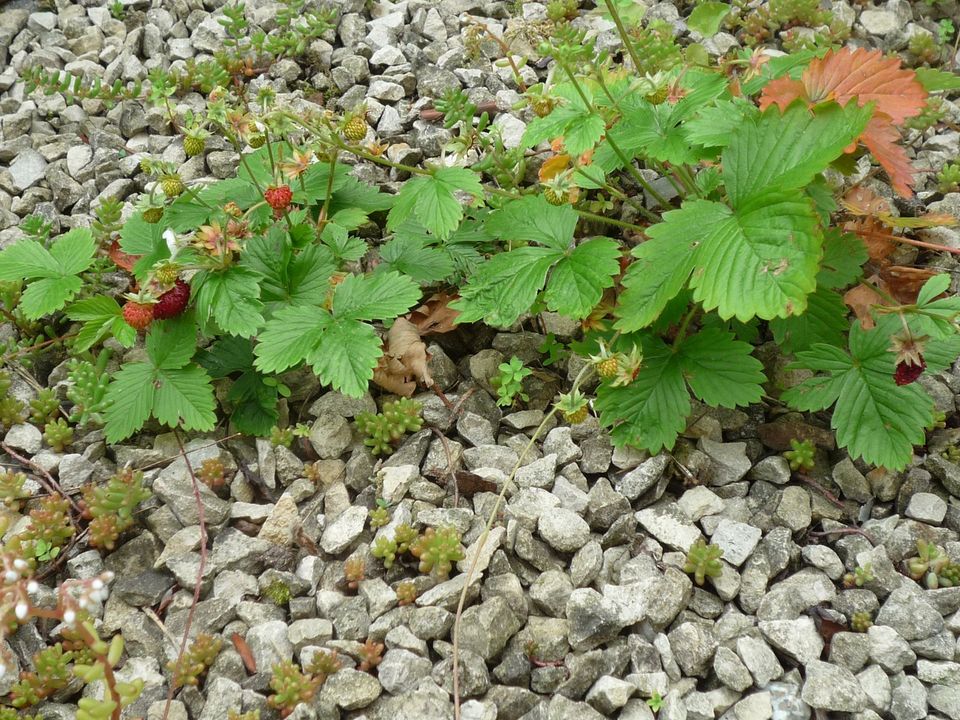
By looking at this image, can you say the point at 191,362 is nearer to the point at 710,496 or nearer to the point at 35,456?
the point at 35,456

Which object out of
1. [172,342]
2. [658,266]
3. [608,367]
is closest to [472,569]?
[608,367]

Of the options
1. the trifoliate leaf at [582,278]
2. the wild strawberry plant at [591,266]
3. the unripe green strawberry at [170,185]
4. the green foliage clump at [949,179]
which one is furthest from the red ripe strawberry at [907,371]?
the unripe green strawberry at [170,185]

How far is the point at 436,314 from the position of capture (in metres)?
2.43

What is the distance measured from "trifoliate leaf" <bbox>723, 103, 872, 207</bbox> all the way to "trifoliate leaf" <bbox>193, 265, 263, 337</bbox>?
49.0 inches

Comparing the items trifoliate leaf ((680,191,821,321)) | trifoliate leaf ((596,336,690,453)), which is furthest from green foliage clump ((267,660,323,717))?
trifoliate leaf ((680,191,821,321))

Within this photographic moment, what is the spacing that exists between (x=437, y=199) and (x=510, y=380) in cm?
55

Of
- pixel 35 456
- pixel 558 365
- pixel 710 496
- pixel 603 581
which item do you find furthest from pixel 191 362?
pixel 710 496

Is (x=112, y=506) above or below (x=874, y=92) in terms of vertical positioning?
below

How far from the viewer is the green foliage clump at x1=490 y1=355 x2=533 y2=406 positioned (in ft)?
7.39

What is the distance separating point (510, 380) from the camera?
227 cm

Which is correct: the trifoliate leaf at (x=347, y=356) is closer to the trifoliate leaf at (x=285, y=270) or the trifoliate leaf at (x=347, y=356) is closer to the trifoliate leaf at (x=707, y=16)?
the trifoliate leaf at (x=285, y=270)

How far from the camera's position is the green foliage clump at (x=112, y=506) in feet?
6.52

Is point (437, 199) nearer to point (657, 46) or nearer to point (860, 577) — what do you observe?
point (657, 46)

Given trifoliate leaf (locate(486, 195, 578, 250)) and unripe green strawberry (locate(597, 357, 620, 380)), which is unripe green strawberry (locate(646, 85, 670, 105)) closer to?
trifoliate leaf (locate(486, 195, 578, 250))
